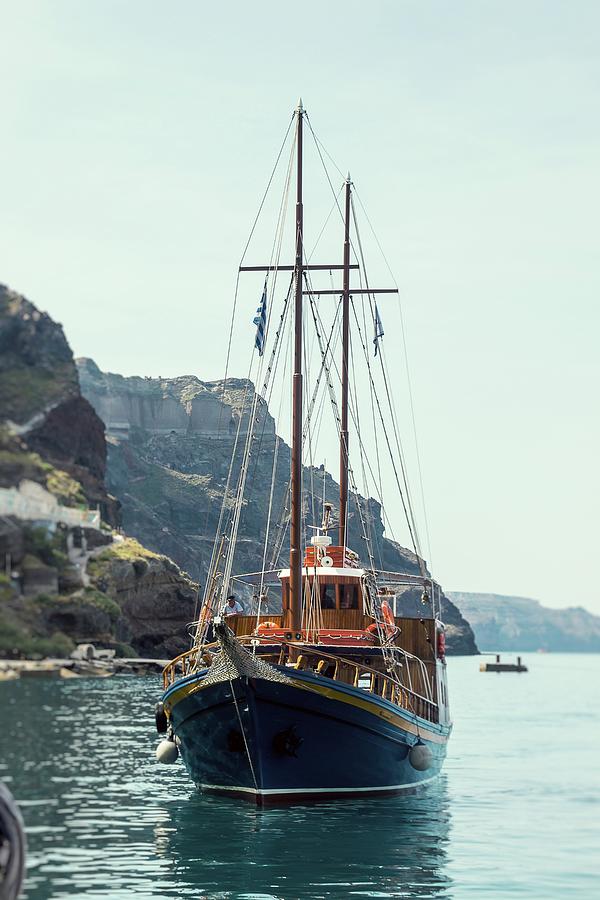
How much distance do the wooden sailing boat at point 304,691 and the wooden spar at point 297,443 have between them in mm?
42

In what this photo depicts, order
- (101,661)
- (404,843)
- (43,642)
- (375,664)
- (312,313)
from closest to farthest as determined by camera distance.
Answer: (43,642), (404,843), (375,664), (312,313), (101,661)

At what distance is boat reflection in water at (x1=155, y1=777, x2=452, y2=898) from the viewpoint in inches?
768

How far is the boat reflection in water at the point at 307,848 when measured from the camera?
19.5 metres

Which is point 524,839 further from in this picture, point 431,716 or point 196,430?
point 196,430

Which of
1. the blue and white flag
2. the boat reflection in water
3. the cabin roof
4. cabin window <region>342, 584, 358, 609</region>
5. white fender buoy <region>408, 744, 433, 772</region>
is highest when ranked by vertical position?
the blue and white flag

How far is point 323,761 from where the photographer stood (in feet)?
94.1

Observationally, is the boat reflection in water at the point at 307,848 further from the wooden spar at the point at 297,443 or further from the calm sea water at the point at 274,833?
the wooden spar at the point at 297,443

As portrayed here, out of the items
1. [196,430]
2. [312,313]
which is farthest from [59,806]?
[196,430]

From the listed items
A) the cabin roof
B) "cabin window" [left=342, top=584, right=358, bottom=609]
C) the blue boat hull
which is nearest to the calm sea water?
the blue boat hull

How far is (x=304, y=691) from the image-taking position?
92.1 ft

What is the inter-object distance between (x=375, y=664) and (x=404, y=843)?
9616 millimetres

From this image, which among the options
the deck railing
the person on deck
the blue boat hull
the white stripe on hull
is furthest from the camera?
the person on deck

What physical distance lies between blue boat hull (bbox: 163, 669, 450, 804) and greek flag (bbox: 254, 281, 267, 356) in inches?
470

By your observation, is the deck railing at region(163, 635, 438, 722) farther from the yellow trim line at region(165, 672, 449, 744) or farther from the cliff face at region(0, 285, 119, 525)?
the cliff face at region(0, 285, 119, 525)
